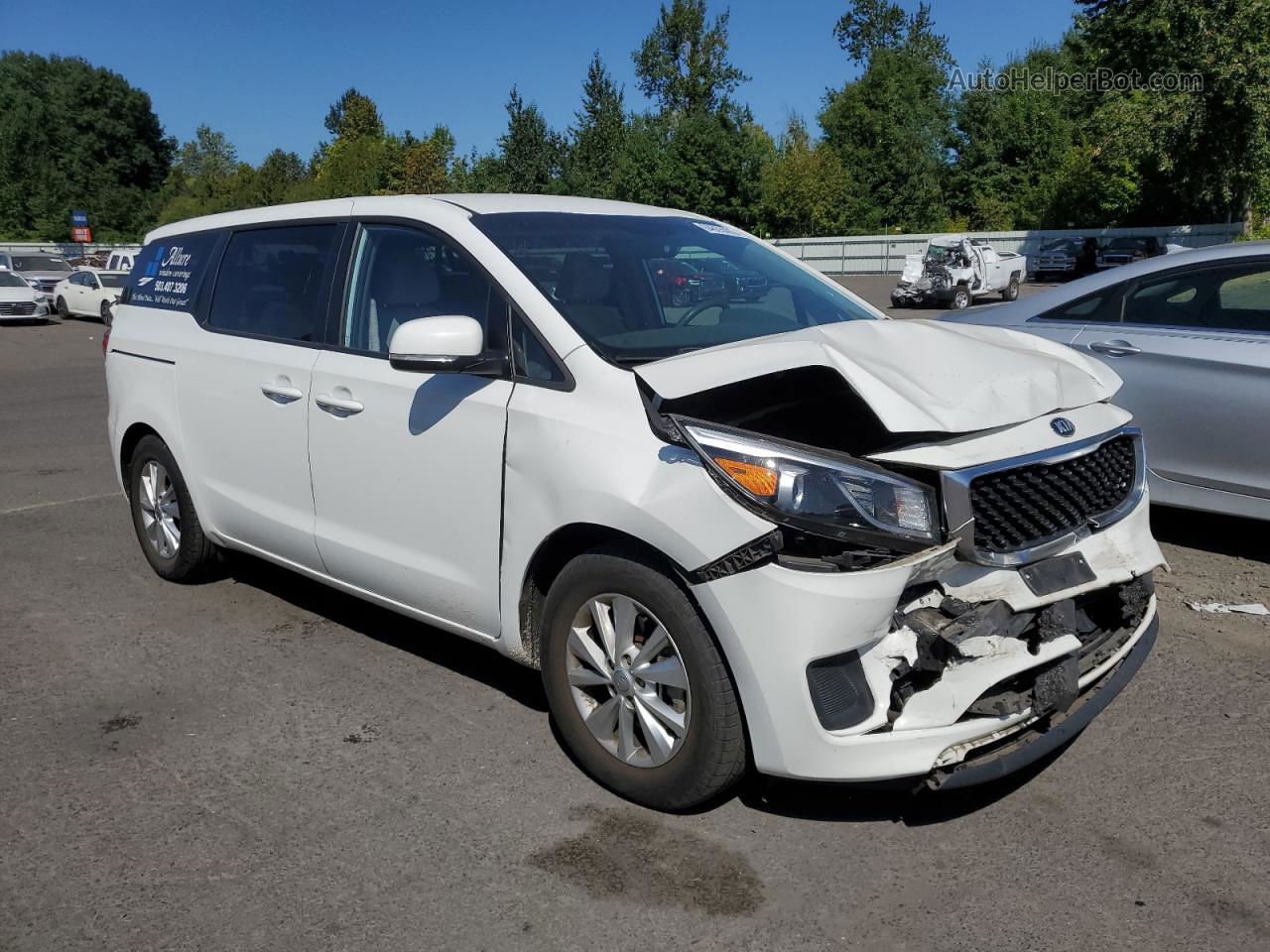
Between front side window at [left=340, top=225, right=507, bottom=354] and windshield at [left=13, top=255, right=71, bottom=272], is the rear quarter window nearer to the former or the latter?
front side window at [left=340, top=225, right=507, bottom=354]

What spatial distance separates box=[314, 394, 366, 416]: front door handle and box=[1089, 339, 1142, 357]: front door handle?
12.7 feet

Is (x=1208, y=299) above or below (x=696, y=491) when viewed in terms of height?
above

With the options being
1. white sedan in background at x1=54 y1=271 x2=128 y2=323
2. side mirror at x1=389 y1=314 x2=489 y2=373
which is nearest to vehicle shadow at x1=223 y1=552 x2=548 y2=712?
side mirror at x1=389 y1=314 x2=489 y2=373

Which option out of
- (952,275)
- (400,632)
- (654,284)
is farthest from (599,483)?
(952,275)

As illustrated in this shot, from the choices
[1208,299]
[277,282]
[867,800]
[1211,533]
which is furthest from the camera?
[1211,533]

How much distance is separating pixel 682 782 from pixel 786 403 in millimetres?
1155

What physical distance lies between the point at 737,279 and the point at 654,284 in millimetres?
360

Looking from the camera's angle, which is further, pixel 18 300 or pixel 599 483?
pixel 18 300

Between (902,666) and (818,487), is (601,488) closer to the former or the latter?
(818,487)

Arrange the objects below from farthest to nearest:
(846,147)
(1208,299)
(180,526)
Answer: (846,147)
(1208,299)
(180,526)

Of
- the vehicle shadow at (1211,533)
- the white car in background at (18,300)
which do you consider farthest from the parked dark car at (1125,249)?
the vehicle shadow at (1211,533)

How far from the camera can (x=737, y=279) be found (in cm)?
441

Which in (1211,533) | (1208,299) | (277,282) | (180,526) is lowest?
(1211,533)
